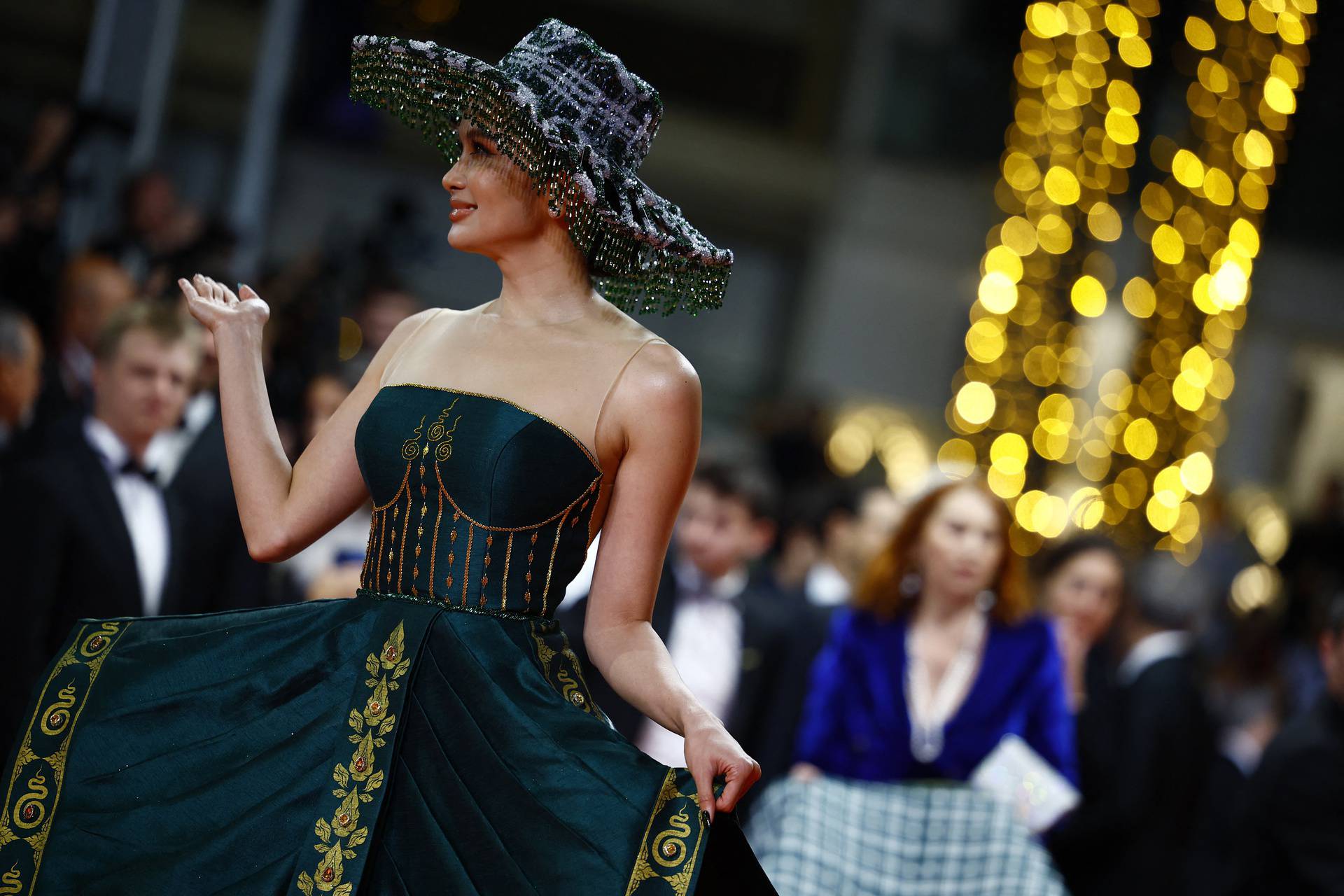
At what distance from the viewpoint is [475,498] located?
199cm

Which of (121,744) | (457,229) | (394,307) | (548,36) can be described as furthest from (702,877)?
(394,307)

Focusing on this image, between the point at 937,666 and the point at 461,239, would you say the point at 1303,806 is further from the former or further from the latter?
the point at 461,239

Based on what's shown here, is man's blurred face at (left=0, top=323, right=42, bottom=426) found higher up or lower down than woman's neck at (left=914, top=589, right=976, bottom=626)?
higher up

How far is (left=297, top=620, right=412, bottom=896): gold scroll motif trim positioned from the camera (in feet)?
6.03

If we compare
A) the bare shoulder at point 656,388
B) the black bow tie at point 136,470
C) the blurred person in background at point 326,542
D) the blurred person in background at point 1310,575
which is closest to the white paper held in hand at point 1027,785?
the blurred person in background at point 326,542

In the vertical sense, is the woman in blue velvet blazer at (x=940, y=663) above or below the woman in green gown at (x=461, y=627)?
below

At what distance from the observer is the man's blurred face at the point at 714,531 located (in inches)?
204

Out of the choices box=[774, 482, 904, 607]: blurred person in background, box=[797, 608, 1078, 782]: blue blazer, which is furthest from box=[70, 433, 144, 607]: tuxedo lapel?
box=[774, 482, 904, 607]: blurred person in background

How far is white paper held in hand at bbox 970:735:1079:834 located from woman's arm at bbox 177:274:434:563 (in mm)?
2368

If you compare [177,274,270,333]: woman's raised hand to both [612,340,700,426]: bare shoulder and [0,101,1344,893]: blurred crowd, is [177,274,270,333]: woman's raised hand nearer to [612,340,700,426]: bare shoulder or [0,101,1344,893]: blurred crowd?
[612,340,700,426]: bare shoulder

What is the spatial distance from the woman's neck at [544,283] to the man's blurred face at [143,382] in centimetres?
184

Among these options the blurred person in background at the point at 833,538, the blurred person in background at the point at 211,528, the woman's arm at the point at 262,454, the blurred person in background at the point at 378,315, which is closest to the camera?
the woman's arm at the point at 262,454

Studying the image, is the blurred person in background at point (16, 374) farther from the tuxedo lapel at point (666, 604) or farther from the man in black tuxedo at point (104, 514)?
the tuxedo lapel at point (666, 604)

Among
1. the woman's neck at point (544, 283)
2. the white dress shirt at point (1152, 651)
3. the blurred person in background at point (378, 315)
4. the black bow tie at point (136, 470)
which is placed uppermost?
the woman's neck at point (544, 283)
